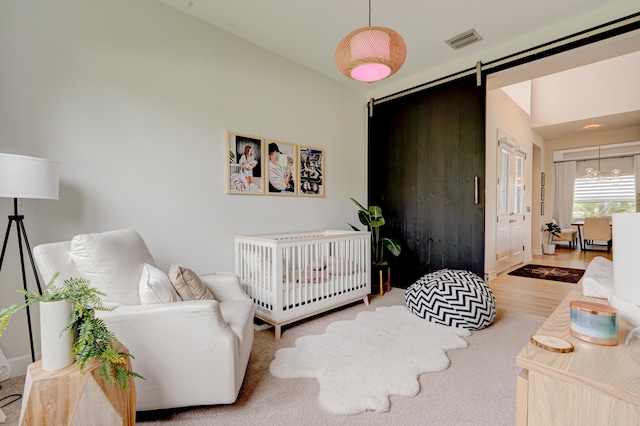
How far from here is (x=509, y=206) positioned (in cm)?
485

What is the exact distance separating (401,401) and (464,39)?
3.22 metres

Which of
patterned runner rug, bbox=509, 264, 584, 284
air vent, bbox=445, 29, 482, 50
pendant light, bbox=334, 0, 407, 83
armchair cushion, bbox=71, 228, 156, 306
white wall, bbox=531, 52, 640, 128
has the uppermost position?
white wall, bbox=531, 52, 640, 128

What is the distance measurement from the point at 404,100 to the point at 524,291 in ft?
9.26

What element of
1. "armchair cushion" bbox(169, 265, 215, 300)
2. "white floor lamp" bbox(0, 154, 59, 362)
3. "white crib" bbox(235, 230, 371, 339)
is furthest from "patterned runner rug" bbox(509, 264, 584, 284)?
"white floor lamp" bbox(0, 154, 59, 362)

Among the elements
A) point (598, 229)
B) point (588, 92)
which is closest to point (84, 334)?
point (588, 92)

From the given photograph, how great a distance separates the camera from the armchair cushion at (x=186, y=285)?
1776mm

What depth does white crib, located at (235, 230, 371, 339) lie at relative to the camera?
240 cm

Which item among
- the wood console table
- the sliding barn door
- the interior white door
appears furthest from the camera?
the interior white door

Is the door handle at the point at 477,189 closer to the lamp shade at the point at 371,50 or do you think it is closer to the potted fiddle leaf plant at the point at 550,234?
the lamp shade at the point at 371,50

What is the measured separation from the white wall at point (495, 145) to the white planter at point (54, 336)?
4.10m

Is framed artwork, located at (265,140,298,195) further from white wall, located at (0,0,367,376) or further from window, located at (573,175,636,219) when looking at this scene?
window, located at (573,175,636,219)

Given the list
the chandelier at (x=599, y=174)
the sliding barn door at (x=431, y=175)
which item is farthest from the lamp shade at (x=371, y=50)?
the chandelier at (x=599, y=174)

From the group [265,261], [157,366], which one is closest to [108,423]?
[157,366]

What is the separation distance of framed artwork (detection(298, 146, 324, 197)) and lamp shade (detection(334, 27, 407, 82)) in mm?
1725
